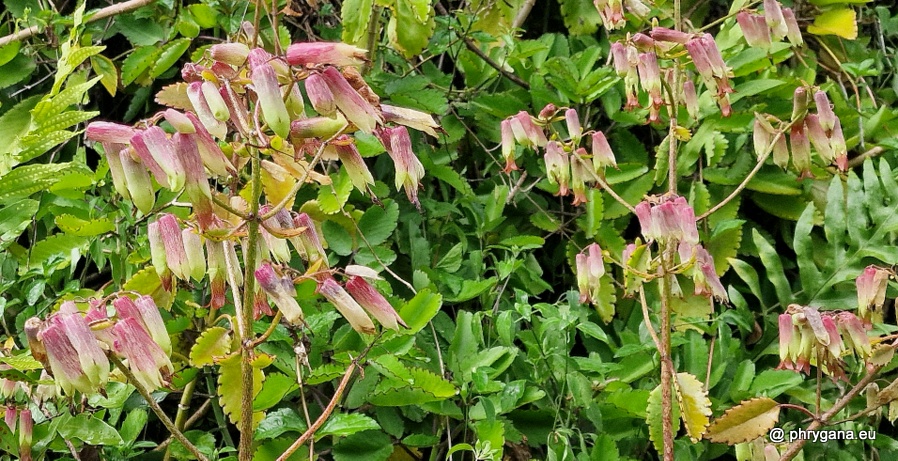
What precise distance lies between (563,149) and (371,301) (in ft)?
1.92

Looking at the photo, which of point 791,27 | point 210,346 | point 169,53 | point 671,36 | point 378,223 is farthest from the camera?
point 169,53

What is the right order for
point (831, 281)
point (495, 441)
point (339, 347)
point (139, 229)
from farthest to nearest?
point (831, 281)
point (139, 229)
point (339, 347)
point (495, 441)

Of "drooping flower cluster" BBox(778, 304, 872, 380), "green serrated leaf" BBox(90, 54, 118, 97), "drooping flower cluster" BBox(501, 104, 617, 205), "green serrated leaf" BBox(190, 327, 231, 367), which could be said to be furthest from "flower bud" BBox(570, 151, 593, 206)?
"green serrated leaf" BBox(90, 54, 118, 97)

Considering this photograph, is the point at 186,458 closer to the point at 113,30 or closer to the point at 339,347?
the point at 339,347

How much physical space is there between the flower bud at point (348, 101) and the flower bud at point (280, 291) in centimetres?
16

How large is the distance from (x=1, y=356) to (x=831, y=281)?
1.29m

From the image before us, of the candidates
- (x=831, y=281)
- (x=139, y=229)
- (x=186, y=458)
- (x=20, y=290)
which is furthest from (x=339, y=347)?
(x=831, y=281)

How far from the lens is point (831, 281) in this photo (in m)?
1.45

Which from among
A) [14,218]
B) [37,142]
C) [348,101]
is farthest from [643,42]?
[14,218]

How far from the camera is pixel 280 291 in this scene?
72cm

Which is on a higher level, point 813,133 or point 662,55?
point 662,55

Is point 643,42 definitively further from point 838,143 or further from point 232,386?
point 232,386

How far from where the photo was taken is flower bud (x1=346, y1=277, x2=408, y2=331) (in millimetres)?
751

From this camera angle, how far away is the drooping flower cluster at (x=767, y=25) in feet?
3.76
